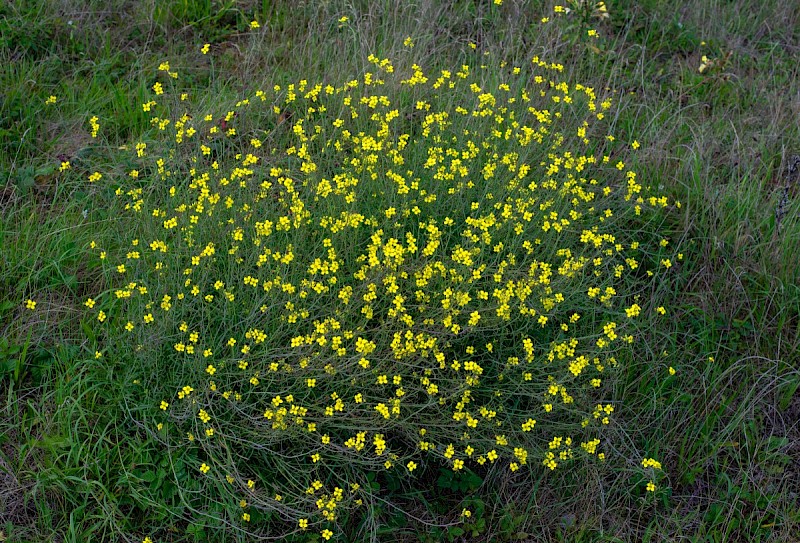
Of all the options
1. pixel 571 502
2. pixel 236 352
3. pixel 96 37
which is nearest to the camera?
pixel 236 352

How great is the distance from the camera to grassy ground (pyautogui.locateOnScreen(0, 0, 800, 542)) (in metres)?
3.20

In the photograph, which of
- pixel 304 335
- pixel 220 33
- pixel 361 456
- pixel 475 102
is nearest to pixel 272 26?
pixel 220 33

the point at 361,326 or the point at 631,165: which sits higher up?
the point at 631,165

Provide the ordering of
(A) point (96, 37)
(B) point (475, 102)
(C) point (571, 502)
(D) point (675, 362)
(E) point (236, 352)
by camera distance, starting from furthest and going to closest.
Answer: (A) point (96, 37)
(B) point (475, 102)
(D) point (675, 362)
(C) point (571, 502)
(E) point (236, 352)

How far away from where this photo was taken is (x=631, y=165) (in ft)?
14.2

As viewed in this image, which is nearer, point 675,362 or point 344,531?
point 344,531

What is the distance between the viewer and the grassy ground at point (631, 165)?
10.5ft

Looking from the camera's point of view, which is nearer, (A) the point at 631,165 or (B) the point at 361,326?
(B) the point at 361,326

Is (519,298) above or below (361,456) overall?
above

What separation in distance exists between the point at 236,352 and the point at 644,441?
1781mm

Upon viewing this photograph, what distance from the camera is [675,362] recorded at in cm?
373

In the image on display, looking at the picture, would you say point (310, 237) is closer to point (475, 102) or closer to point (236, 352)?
point (236, 352)

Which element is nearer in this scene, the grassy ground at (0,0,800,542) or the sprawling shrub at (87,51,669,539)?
the sprawling shrub at (87,51,669,539)

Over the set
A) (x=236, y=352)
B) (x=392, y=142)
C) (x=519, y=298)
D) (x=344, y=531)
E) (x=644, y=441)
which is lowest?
(x=344, y=531)
